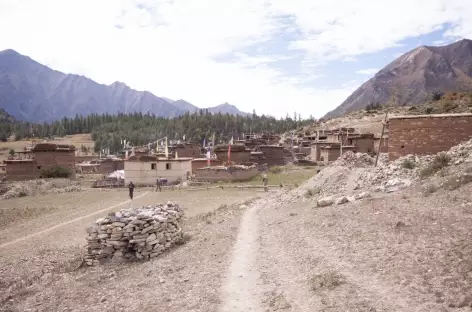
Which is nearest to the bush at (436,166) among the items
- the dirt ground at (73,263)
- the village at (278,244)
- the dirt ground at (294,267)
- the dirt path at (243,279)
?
the village at (278,244)

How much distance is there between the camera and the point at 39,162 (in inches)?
1991

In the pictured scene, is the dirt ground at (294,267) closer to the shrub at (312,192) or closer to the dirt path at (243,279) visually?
the dirt path at (243,279)

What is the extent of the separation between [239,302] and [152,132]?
123139 millimetres

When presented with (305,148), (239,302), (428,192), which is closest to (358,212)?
(428,192)

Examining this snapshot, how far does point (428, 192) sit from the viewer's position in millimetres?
13844

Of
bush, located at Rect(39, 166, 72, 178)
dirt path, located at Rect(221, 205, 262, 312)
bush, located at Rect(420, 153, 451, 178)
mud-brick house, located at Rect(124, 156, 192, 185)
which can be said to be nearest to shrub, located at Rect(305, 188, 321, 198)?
bush, located at Rect(420, 153, 451, 178)

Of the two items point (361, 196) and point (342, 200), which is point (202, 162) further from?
point (361, 196)

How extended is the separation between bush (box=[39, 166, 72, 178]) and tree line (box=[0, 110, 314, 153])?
64663mm

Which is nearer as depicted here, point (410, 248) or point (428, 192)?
point (410, 248)

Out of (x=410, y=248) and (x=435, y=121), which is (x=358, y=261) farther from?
(x=435, y=121)

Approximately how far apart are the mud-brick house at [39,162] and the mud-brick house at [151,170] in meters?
13.1

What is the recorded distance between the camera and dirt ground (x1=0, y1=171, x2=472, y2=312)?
7453mm

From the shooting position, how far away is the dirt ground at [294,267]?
7.45 m

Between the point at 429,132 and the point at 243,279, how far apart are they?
13095 millimetres
